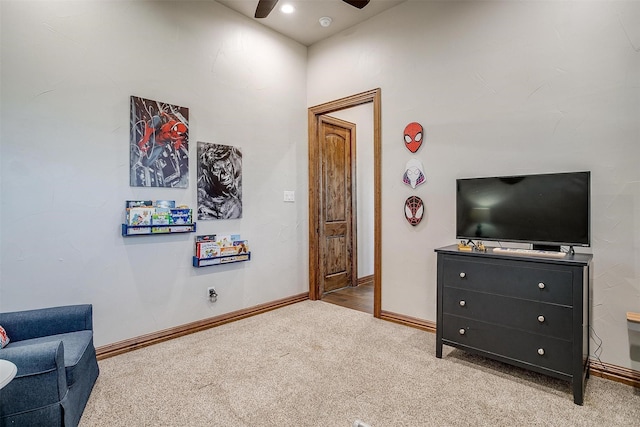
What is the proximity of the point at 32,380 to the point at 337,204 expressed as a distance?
3619mm

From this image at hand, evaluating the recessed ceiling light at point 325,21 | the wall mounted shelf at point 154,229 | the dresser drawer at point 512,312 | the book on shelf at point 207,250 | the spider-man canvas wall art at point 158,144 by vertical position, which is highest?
the recessed ceiling light at point 325,21

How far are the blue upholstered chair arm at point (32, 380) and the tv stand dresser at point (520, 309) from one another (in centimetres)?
240

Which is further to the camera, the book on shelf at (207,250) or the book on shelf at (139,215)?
the book on shelf at (207,250)

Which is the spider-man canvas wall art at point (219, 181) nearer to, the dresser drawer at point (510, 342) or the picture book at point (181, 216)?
the picture book at point (181, 216)

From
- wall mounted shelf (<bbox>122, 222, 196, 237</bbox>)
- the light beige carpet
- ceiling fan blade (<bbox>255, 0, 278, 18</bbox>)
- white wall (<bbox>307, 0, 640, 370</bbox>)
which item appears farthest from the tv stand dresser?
ceiling fan blade (<bbox>255, 0, 278, 18</bbox>)

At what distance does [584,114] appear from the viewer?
7.78 ft

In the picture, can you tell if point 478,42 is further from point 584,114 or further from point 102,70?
point 102,70

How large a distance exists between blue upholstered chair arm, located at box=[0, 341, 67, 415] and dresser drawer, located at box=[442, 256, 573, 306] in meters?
2.43

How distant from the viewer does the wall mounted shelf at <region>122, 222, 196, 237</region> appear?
2733 mm

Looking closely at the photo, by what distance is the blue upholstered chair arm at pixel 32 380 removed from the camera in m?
1.58

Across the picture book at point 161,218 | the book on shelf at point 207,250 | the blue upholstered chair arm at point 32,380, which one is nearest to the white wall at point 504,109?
the book on shelf at point 207,250

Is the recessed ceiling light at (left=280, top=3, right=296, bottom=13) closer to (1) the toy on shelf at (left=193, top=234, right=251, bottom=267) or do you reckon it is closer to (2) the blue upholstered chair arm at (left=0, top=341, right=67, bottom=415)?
(1) the toy on shelf at (left=193, top=234, right=251, bottom=267)

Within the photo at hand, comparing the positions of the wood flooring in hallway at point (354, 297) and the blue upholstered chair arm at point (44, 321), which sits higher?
the blue upholstered chair arm at point (44, 321)

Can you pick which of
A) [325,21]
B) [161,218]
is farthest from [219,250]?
[325,21]
